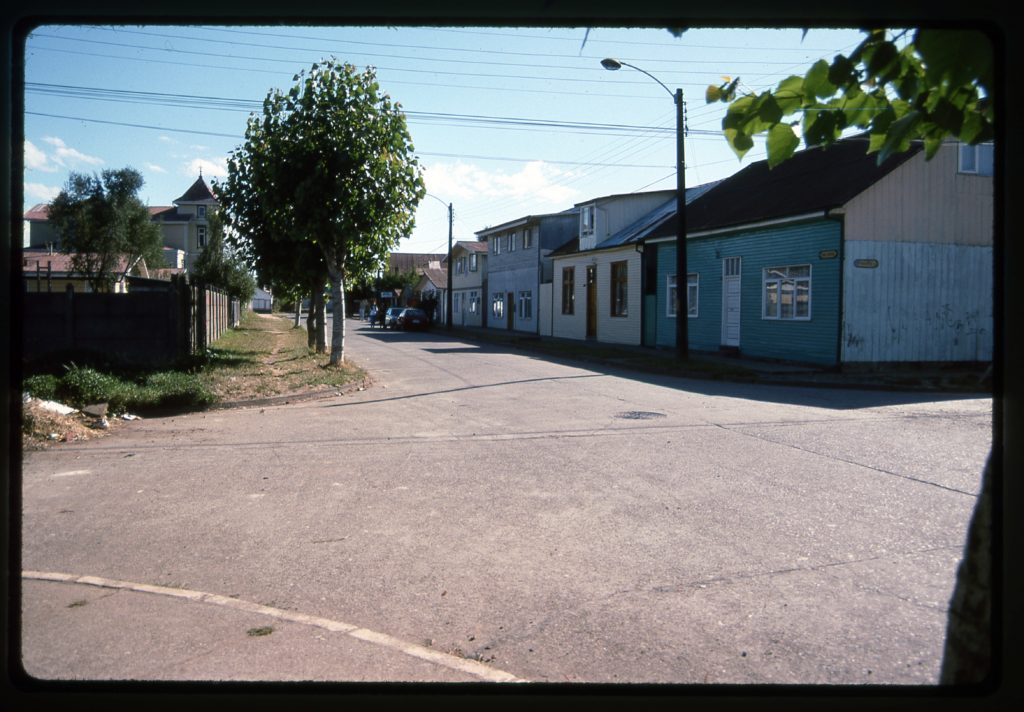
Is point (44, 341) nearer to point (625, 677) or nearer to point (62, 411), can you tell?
point (62, 411)

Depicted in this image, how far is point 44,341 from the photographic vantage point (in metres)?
15.8

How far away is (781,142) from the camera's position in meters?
2.56

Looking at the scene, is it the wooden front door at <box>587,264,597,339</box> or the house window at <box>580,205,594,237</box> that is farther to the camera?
the house window at <box>580,205,594,237</box>

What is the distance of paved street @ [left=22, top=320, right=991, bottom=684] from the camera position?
365 cm

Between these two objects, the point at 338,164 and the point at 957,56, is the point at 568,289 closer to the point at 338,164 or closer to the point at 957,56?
the point at 338,164

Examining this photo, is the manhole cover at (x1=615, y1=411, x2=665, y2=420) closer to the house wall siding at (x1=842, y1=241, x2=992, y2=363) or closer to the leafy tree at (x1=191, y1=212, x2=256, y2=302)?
the house wall siding at (x1=842, y1=241, x2=992, y2=363)

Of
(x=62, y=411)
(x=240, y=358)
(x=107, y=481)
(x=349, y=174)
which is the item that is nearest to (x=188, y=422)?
(x=62, y=411)

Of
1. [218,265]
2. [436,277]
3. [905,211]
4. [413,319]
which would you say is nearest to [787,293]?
[905,211]

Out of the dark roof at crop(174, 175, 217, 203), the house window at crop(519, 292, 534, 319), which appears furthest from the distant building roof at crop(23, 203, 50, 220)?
the dark roof at crop(174, 175, 217, 203)

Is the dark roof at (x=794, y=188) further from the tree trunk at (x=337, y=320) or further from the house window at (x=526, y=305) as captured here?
the house window at (x=526, y=305)

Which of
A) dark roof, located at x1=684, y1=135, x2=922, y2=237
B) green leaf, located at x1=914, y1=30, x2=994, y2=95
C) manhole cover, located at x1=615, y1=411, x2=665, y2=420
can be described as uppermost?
dark roof, located at x1=684, y1=135, x2=922, y2=237

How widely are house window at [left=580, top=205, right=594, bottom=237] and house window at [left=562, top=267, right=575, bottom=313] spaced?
202 centimetres

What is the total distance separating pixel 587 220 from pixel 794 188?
1435 centimetres

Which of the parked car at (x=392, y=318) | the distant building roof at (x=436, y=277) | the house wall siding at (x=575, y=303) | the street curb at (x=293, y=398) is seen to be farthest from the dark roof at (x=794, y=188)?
the distant building roof at (x=436, y=277)
